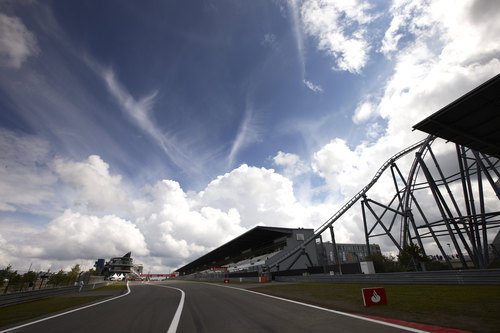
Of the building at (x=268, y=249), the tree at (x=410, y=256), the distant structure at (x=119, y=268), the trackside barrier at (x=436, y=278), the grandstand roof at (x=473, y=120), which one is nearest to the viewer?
the trackside barrier at (x=436, y=278)

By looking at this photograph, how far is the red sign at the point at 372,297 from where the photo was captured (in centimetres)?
866

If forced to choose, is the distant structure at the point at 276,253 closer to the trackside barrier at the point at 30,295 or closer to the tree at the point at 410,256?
the tree at the point at 410,256

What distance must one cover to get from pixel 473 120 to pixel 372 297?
769 inches

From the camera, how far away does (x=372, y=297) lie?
8.79 m

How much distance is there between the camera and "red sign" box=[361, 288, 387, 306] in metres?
8.66

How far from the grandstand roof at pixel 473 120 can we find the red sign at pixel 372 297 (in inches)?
643

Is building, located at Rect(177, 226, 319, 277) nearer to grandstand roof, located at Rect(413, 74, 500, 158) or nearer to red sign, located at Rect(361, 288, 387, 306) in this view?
grandstand roof, located at Rect(413, 74, 500, 158)

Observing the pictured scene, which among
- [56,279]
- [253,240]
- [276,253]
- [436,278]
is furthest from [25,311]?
[253,240]

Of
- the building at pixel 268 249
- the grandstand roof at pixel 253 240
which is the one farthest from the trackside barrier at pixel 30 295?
the grandstand roof at pixel 253 240

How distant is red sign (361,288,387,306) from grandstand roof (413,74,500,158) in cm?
1634

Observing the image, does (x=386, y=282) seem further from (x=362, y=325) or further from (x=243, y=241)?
(x=243, y=241)

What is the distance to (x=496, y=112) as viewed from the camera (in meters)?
18.2

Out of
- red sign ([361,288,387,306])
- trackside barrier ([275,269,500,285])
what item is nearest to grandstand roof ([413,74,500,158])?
trackside barrier ([275,269,500,285])

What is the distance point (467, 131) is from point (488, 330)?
22200mm
